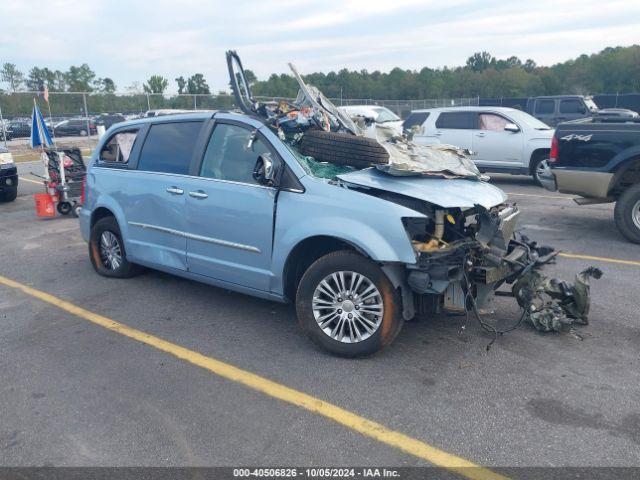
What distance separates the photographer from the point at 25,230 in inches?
361

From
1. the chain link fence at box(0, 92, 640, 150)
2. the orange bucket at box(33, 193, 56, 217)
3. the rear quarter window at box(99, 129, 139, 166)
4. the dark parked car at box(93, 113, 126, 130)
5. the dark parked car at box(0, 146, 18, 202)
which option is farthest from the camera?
the dark parked car at box(93, 113, 126, 130)

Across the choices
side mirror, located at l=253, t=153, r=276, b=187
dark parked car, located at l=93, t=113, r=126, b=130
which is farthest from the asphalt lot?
dark parked car, located at l=93, t=113, r=126, b=130

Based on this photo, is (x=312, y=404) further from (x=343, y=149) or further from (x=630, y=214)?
(x=630, y=214)

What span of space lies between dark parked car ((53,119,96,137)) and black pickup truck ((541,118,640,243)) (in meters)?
26.9

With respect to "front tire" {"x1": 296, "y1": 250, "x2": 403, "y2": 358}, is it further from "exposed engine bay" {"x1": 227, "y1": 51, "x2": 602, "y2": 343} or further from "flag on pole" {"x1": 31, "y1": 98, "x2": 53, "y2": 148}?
"flag on pole" {"x1": 31, "y1": 98, "x2": 53, "y2": 148}

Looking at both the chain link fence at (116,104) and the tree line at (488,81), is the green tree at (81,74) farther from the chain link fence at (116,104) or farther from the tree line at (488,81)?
the chain link fence at (116,104)

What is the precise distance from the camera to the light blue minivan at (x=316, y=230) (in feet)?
13.1

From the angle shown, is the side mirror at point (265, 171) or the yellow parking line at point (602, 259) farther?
the yellow parking line at point (602, 259)

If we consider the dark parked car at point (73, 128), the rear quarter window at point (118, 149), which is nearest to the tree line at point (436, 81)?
the dark parked car at point (73, 128)

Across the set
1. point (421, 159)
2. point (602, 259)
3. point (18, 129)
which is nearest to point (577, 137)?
point (602, 259)

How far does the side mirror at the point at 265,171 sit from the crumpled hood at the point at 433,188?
56 centimetres

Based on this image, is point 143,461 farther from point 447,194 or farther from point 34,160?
point 34,160

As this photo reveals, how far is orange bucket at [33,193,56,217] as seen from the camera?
966cm

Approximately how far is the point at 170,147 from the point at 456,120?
30.6 ft
